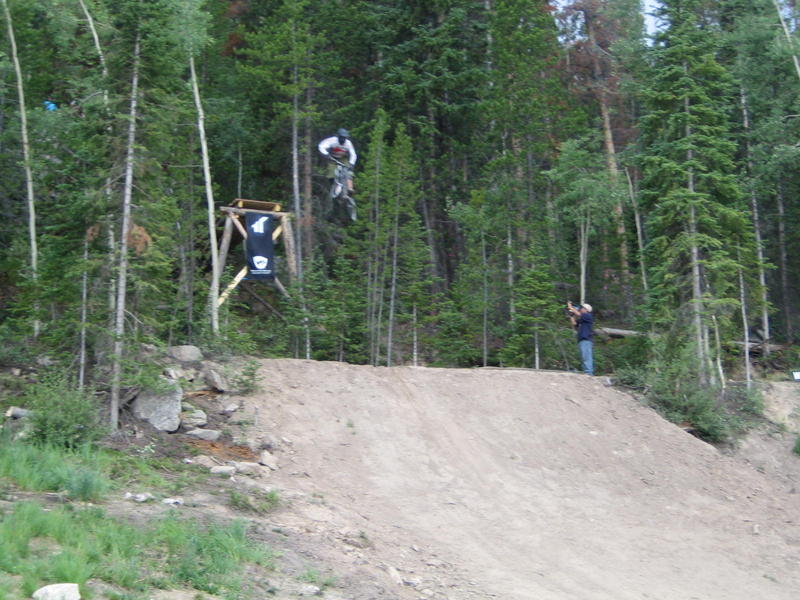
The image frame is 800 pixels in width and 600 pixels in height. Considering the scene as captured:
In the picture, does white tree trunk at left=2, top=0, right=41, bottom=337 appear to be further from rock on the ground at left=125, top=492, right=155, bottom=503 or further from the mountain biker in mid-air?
rock on the ground at left=125, top=492, right=155, bottom=503

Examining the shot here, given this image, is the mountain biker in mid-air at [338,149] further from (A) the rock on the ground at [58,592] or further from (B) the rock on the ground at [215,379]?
(A) the rock on the ground at [58,592]

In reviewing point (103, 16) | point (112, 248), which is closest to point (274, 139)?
point (103, 16)

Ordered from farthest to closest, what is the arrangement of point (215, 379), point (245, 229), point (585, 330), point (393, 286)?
1. point (393, 286)
2. point (245, 229)
3. point (585, 330)
4. point (215, 379)

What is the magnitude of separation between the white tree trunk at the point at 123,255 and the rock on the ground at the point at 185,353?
83.6 inches

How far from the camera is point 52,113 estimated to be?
73.6 ft

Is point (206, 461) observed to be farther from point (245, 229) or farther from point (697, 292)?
point (697, 292)

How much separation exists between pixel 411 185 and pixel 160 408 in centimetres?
1189

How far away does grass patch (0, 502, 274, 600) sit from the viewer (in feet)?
29.1

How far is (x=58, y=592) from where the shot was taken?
8281 mm

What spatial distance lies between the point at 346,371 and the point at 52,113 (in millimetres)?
10254

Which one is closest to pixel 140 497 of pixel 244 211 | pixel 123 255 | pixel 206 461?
pixel 206 461

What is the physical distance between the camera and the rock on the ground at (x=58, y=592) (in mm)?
8211

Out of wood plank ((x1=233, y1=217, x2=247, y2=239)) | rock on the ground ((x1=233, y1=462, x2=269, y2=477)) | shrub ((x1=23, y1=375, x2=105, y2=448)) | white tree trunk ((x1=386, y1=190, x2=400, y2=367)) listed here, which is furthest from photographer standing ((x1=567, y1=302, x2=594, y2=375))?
shrub ((x1=23, y1=375, x2=105, y2=448))

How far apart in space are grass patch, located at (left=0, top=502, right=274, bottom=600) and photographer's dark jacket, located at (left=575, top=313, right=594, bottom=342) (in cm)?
1257
